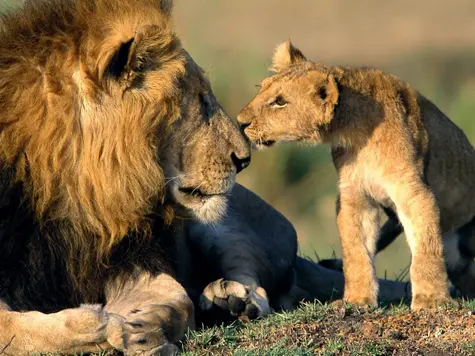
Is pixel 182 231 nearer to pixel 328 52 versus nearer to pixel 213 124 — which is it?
pixel 213 124

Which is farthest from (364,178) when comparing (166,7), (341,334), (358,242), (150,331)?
(150,331)

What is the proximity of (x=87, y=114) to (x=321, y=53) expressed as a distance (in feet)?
47.5

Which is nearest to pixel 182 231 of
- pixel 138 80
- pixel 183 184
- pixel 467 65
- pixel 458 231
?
pixel 183 184

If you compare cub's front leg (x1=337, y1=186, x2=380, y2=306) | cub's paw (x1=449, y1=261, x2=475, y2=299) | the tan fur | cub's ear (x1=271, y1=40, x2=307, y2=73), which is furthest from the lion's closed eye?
cub's paw (x1=449, y1=261, x2=475, y2=299)

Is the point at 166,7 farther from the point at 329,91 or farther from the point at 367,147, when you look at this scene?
the point at 367,147

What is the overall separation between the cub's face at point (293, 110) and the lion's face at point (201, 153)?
480 mm

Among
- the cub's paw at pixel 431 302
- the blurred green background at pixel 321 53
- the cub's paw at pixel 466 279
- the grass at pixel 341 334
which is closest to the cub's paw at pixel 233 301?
the grass at pixel 341 334

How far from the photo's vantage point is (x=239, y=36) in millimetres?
20000

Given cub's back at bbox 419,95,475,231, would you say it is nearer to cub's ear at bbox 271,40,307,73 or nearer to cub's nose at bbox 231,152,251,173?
cub's ear at bbox 271,40,307,73

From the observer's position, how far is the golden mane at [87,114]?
4.82 metres

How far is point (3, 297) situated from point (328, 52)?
591 inches

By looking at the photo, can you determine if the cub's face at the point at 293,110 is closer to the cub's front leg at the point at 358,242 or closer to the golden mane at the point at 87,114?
the cub's front leg at the point at 358,242

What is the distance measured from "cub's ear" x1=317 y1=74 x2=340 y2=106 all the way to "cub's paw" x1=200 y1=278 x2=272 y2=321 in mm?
936

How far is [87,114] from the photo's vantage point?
4.84 meters
